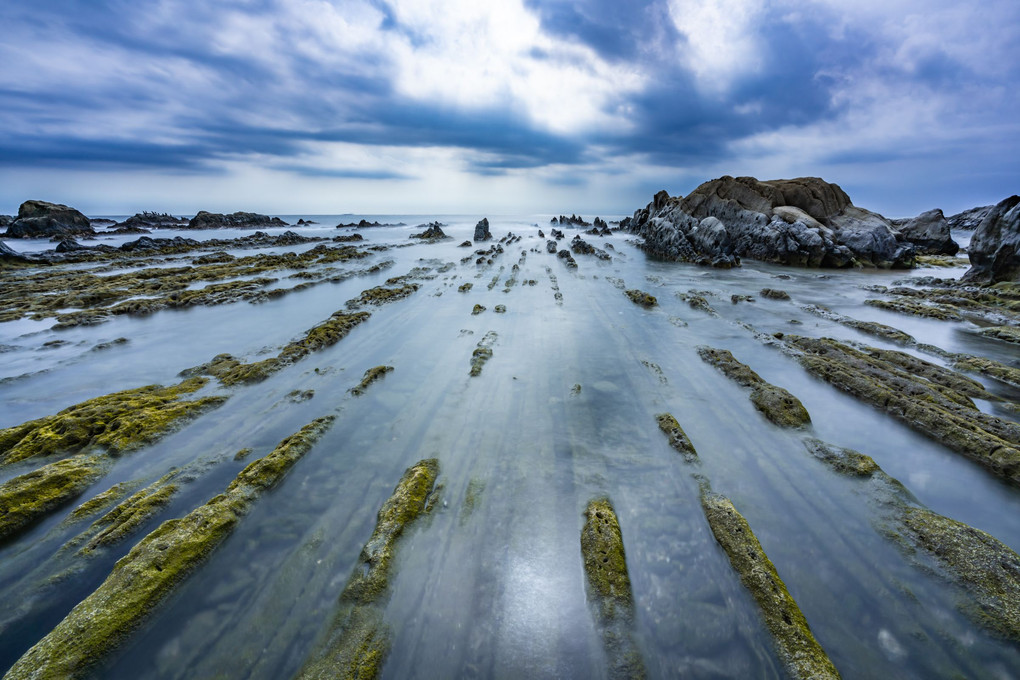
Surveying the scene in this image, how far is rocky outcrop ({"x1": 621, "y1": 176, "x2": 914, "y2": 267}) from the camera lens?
32406 millimetres

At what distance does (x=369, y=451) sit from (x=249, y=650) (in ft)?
11.9

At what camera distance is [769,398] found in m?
8.84

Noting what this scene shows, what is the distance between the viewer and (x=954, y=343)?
12.6 metres

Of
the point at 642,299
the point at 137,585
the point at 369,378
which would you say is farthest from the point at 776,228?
the point at 137,585

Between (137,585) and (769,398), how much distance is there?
38.6 ft

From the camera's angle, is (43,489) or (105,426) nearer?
(43,489)

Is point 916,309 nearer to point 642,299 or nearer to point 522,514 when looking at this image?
point 642,299

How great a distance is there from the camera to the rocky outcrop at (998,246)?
61.9 feet

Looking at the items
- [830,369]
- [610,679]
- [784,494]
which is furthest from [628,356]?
[610,679]

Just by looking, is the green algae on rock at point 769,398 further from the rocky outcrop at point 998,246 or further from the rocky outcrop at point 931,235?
the rocky outcrop at point 931,235

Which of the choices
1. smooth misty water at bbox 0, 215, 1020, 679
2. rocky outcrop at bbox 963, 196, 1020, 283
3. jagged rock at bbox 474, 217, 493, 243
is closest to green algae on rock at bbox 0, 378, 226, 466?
smooth misty water at bbox 0, 215, 1020, 679

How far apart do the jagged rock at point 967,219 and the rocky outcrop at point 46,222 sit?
531 ft

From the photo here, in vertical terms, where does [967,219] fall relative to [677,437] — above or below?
above

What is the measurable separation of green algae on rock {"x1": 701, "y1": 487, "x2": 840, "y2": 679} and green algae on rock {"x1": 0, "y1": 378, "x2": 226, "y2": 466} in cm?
1076
